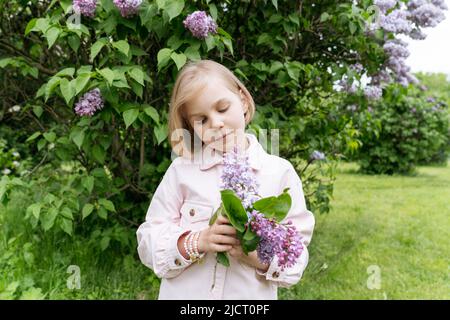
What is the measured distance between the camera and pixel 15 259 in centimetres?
286

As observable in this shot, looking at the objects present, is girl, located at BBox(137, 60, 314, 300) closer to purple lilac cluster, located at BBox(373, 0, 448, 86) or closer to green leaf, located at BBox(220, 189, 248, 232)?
green leaf, located at BBox(220, 189, 248, 232)

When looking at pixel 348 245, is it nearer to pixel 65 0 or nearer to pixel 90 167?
pixel 90 167

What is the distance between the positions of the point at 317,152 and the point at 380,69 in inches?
26.6

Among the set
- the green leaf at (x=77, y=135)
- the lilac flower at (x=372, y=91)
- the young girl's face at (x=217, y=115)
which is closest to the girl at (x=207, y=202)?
the young girl's face at (x=217, y=115)

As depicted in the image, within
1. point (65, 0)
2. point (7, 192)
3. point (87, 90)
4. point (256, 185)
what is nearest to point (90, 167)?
point (7, 192)

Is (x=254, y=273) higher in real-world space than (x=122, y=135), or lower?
higher

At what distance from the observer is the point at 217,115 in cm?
136

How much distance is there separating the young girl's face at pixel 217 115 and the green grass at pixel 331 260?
1451 millimetres

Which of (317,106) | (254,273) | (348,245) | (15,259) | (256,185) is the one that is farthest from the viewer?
(348,245)

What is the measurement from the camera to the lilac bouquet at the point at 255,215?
1.08 m

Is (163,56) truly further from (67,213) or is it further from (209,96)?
(67,213)

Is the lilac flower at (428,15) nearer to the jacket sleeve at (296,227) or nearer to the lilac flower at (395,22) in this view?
the lilac flower at (395,22)

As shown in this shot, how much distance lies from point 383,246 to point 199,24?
3.08 metres

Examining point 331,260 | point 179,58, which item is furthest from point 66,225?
point 331,260
